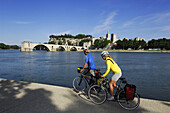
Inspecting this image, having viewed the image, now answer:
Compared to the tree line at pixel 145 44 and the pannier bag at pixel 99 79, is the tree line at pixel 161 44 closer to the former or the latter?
the tree line at pixel 145 44

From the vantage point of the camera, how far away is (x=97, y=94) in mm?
5434

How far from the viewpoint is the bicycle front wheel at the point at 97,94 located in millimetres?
5015

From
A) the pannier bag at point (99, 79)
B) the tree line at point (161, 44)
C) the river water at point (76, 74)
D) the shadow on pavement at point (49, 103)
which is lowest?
the river water at point (76, 74)

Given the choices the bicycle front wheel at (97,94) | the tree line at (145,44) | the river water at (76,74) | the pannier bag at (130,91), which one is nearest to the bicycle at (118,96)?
the bicycle front wheel at (97,94)

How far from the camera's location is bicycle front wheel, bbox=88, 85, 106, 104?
16.5 ft

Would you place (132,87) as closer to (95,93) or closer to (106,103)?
(106,103)

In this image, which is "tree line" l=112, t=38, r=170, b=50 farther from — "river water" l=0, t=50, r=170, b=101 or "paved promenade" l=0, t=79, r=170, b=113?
"paved promenade" l=0, t=79, r=170, b=113

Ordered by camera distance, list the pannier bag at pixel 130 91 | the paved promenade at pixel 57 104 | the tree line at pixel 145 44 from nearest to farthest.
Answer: the pannier bag at pixel 130 91 < the paved promenade at pixel 57 104 < the tree line at pixel 145 44

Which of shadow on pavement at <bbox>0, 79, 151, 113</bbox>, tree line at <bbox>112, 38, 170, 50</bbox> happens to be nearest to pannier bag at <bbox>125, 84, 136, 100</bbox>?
shadow on pavement at <bbox>0, 79, 151, 113</bbox>

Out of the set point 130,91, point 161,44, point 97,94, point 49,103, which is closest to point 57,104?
point 49,103

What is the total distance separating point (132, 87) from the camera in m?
4.26

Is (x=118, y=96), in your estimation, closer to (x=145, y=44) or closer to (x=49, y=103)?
(x=49, y=103)

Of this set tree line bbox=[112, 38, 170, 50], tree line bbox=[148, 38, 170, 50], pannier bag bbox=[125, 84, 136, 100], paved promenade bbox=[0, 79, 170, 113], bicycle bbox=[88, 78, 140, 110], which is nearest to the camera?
pannier bag bbox=[125, 84, 136, 100]

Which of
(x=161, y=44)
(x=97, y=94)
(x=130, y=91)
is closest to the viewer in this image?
(x=130, y=91)
